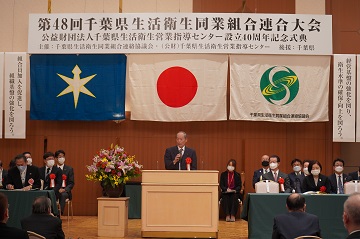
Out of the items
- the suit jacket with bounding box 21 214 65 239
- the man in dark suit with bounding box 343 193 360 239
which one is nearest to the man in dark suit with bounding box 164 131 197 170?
the suit jacket with bounding box 21 214 65 239

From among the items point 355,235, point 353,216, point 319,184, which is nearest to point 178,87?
point 319,184

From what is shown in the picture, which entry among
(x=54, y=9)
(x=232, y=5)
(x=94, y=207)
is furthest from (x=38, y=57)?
(x=232, y=5)

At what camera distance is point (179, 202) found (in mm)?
7676

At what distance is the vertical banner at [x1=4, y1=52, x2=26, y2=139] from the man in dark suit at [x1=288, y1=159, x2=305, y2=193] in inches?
204

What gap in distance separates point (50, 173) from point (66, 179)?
0.35 m

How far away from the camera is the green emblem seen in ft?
35.6

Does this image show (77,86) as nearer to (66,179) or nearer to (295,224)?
(66,179)

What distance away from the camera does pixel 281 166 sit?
37.3 ft

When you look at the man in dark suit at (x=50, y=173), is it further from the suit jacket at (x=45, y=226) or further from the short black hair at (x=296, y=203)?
the short black hair at (x=296, y=203)

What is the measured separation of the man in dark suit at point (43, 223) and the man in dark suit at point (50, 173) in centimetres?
515

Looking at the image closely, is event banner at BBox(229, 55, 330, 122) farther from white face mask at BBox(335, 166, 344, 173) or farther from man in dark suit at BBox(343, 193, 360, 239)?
man in dark suit at BBox(343, 193, 360, 239)

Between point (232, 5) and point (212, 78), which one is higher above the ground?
point (232, 5)

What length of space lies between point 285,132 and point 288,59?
4.92 ft

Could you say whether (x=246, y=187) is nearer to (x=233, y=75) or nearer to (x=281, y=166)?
(x=281, y=166)
